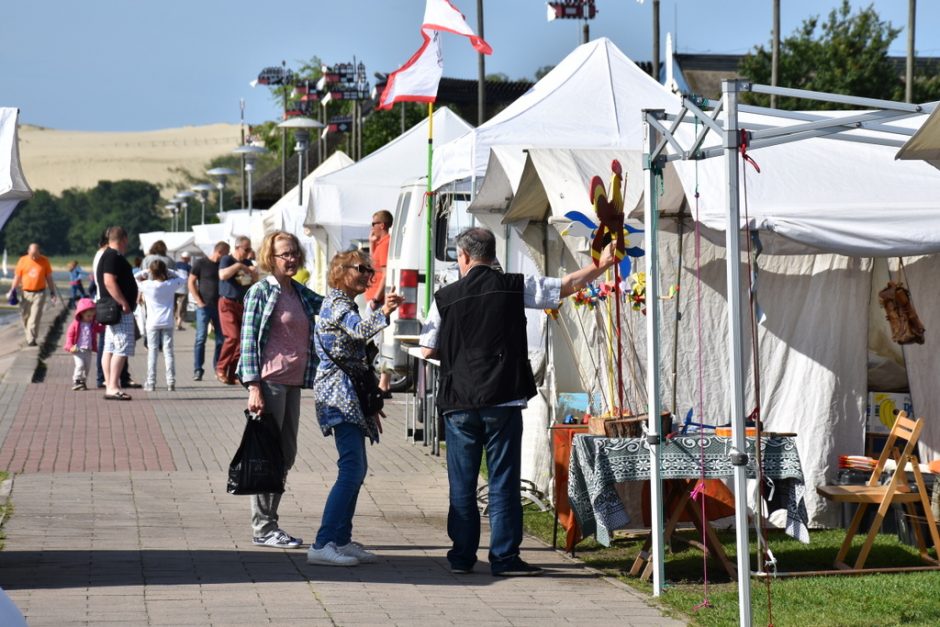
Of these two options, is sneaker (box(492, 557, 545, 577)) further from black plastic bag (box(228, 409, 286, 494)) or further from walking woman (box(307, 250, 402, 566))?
black plastic bag (box(228, 409, 286, 494))

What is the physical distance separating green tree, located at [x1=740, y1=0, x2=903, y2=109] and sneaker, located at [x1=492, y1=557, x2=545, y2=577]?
98.8 feet

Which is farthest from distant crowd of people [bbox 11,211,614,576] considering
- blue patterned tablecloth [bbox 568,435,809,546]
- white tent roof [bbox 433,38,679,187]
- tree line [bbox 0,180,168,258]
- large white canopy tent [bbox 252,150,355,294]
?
tree line [bbox 0,180,168,258]

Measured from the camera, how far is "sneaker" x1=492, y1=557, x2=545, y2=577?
7.74 m

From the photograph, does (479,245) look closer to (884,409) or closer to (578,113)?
(884,409)

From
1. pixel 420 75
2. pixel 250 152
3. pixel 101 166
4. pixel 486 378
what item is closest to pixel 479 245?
pixel 486 378

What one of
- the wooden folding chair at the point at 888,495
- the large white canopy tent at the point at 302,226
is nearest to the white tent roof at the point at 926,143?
the wooden folding chair at the point at 888,495

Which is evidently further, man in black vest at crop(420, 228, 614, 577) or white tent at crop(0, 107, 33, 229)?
man in black vest at crop(420, 228, 614, 577)

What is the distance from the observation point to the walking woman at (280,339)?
26.1 feet

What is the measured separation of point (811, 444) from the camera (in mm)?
9391

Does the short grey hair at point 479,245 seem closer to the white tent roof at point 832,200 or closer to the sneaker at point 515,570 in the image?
the white tent roof at point 832,200

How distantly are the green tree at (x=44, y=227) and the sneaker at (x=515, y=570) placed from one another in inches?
5835

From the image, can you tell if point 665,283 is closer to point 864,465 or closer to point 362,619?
point 864,465

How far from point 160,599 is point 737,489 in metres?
2.76

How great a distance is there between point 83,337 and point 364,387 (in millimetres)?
10104
